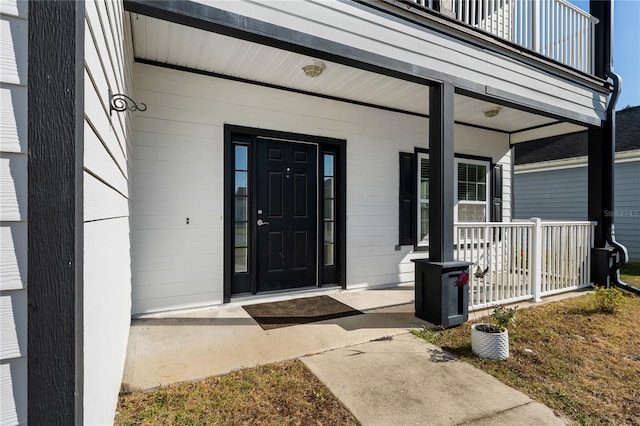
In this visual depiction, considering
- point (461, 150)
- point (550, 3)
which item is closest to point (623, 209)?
point (461, 150)

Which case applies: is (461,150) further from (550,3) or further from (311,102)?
(311,102)

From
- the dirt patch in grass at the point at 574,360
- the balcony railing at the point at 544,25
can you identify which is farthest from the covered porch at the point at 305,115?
the dirt patch in grass at the point at 574,360

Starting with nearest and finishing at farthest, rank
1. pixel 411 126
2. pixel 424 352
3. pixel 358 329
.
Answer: pixel 424 352 < pixel 358 329 < pixel 411 126

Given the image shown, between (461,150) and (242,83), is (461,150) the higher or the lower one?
the lower one

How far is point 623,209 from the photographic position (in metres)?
8.28

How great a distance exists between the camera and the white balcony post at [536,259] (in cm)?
415

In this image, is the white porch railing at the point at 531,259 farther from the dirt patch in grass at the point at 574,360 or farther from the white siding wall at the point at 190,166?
the white siding wall at the point at 190,166

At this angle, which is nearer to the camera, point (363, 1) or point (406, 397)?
point (406, 397)

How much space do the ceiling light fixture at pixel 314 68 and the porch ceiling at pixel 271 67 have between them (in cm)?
5

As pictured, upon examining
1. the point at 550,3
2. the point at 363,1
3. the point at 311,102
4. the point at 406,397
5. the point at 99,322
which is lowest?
the point at 406,397

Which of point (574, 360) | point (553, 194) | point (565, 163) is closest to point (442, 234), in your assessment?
point (574, 360)

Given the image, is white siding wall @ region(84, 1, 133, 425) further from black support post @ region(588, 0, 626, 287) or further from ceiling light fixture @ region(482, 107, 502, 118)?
black support post @ region(588, 0, 626, 287)

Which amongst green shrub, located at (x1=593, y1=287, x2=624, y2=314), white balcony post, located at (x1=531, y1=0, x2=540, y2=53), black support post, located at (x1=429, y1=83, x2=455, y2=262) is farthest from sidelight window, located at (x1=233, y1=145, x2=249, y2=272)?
green shrub, located at (x1=593, y1=287, x2=624, y2=314)

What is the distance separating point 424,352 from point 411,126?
348 centimetres
